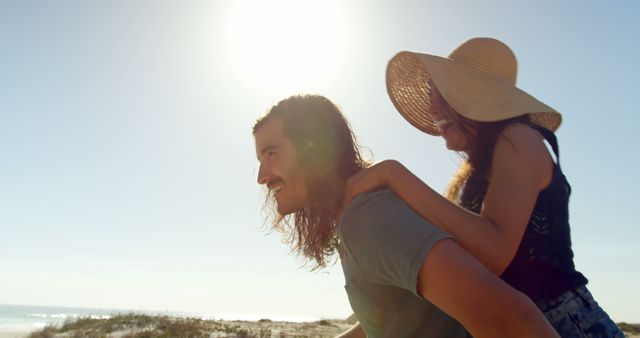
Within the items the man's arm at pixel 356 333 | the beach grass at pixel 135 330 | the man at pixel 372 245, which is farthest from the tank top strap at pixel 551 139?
the beach grass at pixel 135 330

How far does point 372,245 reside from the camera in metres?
1.51

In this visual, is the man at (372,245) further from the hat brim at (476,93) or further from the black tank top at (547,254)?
the hat brim at (476,93)

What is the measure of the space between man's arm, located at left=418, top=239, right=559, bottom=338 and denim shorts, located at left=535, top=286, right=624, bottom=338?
717 mm

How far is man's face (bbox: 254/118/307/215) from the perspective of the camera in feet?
7.23

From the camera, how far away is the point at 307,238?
248 cm

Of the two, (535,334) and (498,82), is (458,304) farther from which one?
(498,82)

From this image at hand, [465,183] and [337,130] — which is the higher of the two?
[337,130]

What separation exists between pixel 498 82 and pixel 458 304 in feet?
4.71

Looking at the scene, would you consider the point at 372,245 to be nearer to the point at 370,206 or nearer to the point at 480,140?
the point at 370,206

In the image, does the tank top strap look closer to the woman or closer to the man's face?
the woman

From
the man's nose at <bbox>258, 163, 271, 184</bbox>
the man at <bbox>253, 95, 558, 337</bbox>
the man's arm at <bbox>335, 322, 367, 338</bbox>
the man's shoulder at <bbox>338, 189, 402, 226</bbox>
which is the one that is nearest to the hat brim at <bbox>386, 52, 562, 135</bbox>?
the man at <bbox>253, 95, 558, 337</bbox>

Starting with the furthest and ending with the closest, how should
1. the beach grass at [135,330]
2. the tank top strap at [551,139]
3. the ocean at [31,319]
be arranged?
1. the ocean at [31,319]
2. the beach grass at [135,330]
3. the tank top strap at [551,139]

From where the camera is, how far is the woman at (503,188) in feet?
5.56

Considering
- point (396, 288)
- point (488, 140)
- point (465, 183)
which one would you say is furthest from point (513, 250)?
point (465, 183)
